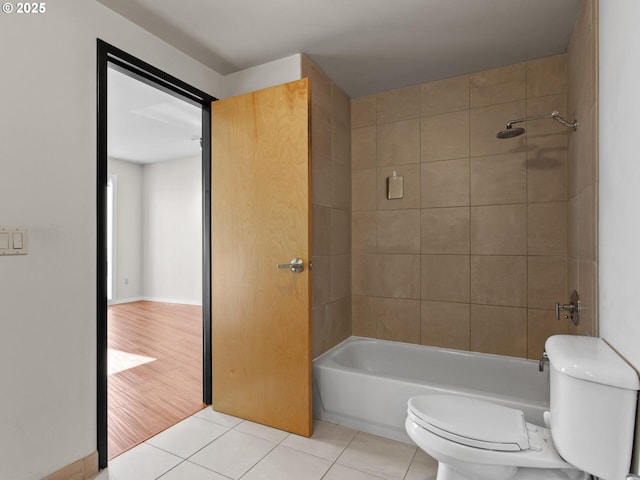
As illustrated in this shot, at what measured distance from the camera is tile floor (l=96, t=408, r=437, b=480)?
1.65 m

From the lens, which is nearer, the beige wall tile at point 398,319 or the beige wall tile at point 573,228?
the beige wall tile at point 573,228

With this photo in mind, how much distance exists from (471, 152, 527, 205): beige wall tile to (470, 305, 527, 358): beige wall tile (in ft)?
2.50

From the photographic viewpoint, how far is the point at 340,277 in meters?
2.69

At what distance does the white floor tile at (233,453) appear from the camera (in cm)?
170

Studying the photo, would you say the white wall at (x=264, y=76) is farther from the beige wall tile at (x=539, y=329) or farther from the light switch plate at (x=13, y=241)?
the beige wall tile at (x=539, y=329)

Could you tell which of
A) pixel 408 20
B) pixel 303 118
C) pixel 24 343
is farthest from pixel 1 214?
pixel 408 20

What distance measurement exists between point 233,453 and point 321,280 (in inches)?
45.0

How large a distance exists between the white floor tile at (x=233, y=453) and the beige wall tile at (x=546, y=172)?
2.27 m

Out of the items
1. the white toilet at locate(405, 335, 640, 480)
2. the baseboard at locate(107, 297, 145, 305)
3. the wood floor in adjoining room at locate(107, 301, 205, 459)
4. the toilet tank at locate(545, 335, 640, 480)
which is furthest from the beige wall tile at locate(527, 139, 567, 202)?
the baseboard at locate(107, 297, 145, 305)

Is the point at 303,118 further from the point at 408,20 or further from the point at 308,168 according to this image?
the point at 408,20

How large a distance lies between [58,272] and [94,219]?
0.97 feet

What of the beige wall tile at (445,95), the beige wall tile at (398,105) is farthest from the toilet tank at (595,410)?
the beige wall tile at (398,105)

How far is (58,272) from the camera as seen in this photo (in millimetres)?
1529

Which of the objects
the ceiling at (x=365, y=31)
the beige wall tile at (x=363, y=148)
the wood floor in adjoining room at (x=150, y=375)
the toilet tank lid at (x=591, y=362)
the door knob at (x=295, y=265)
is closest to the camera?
the toilet tank lid at (x=591, y=362)
